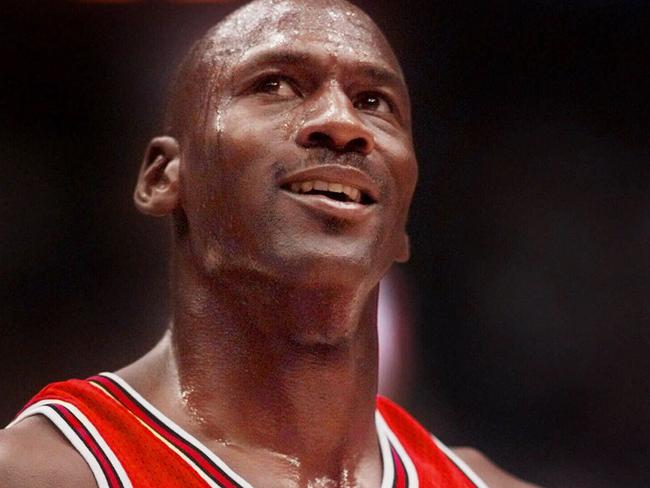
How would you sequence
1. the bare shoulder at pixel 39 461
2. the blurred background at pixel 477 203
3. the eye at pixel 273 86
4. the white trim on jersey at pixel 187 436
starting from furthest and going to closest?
the blurred background at pixel 477 203 < the eye at pixel 273 86 < the white trim on jersey at pixel 187 436 < the bare shoulder at pixel 39 461

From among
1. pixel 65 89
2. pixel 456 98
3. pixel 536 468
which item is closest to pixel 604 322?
pixel 536 468

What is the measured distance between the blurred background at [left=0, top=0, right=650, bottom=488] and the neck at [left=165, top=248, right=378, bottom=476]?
48.7 inches

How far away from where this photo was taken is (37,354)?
323cm

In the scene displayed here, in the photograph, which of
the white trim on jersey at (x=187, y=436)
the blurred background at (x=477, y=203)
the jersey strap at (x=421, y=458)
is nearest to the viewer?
the white trim on jersey at (x=187, y=436)

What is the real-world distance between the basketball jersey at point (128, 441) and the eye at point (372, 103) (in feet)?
2.14

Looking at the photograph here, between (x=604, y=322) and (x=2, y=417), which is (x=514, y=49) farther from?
(x=2, y=417)

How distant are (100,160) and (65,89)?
22cm

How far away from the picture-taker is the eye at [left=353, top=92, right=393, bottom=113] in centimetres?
220

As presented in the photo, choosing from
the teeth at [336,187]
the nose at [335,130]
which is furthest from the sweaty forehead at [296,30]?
the teeth at [336,187]

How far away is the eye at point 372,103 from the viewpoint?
7.20ft

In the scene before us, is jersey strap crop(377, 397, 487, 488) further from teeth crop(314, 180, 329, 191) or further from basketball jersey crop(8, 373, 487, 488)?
teeth crop(314, 180, 329, 191)

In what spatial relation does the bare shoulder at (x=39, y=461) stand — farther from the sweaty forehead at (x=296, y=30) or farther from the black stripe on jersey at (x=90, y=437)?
the sweaty forehead at (x=296, y=30)

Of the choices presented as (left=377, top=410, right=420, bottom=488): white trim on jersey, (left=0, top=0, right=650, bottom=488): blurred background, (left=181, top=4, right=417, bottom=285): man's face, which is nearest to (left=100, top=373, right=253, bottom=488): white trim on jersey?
(left=181, top=4, right=417, bottom=285): man's face

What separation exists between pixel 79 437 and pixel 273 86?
0.69m
